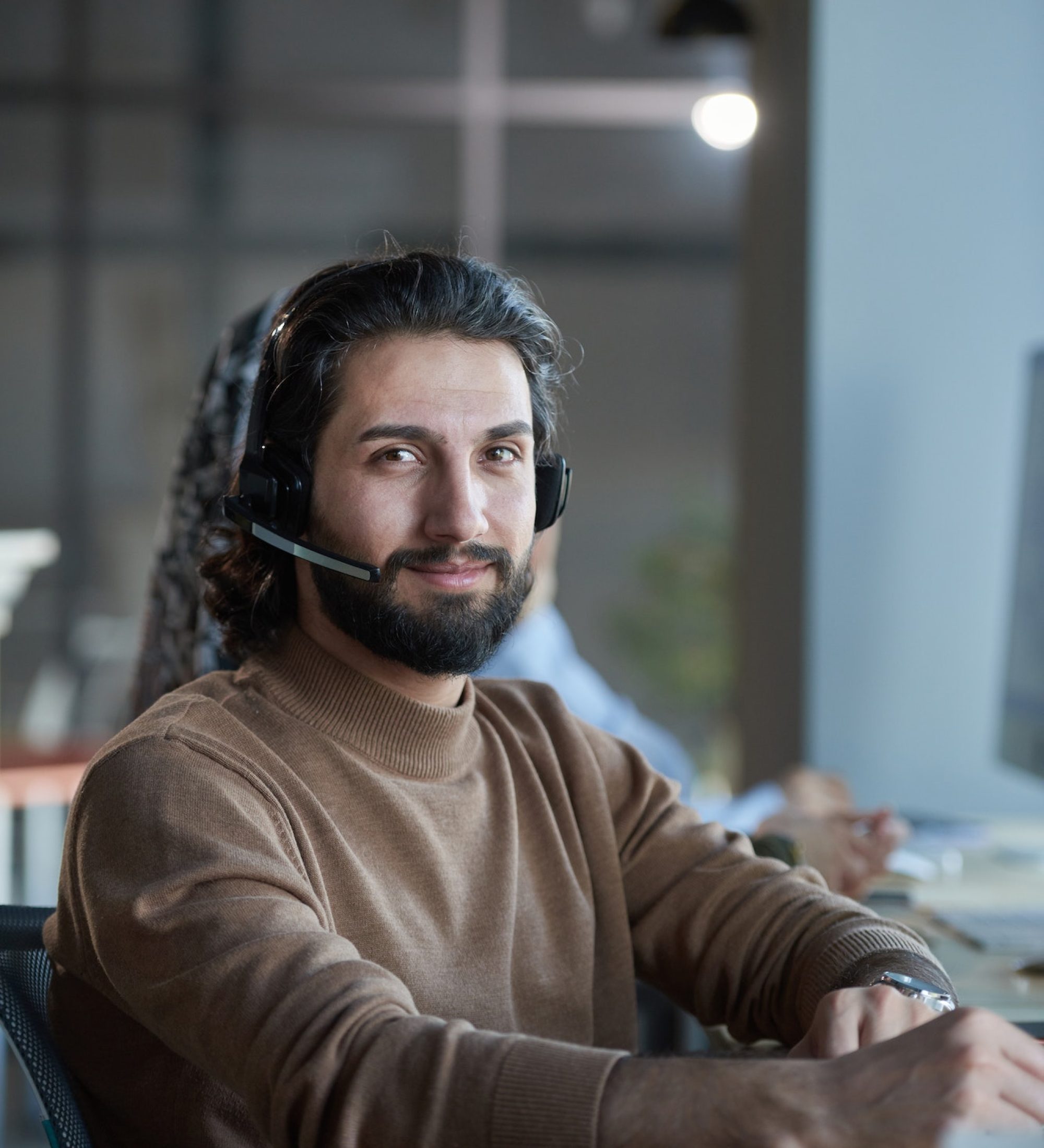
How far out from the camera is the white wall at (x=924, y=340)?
2.51m

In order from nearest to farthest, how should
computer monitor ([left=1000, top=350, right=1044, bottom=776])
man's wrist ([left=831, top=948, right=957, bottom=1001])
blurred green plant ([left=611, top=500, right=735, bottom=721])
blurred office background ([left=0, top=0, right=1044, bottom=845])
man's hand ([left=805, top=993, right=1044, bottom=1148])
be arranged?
1. man's hand ([left=805, top=993, right=1044, bottom=1148])
2. man's wrist ([left=831, top=948, right=957, bottom=1001])
3. computer monitor ([left=1000, top=350, right=1044, bottom=776])
4. blurred office background ([left=0, top=0, right=1044, bottom=845])
5. blurred green plant ([left=611, top=500, right=735, bottom=721])

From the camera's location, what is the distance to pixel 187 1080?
999 millimetres

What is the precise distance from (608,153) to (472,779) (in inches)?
194

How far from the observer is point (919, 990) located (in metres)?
1.05

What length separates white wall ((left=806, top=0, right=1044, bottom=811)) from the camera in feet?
8.25

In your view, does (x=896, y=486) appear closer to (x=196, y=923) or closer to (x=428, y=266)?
(x=428, y=266)

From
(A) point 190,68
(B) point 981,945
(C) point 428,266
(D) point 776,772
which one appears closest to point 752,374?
(D) point 776,772

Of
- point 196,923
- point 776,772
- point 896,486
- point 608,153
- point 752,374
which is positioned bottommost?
point 776,772

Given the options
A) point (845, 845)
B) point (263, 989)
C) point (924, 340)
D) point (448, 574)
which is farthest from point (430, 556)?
point (924, 340)

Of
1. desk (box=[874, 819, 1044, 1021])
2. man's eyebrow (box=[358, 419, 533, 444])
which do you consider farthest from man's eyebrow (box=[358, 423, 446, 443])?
desk (box=[874, 819, 1044, 1021])

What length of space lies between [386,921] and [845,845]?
746mm

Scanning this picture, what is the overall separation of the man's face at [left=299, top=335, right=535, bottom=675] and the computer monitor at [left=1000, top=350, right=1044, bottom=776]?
1118mm

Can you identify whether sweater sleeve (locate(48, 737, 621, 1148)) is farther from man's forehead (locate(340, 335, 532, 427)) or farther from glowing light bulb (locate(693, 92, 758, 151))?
glowing light bulb (locate(693, 92, 758, 151))

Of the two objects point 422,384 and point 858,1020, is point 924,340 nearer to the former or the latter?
point 422,384
